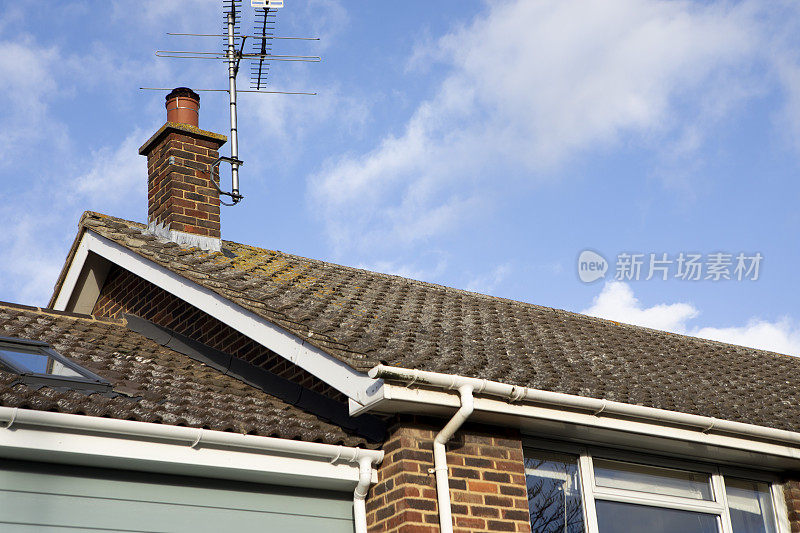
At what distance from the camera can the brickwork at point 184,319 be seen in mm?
8341

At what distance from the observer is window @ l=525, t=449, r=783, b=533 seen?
25.7 ft

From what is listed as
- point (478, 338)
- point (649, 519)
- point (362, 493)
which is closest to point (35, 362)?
point (362, 493)

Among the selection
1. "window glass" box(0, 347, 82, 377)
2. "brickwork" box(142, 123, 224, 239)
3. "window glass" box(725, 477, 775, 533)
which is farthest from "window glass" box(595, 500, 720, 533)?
"brickwork" box(142, 123, 224, 239)

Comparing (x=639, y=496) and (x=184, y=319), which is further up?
(x=184, y=319)

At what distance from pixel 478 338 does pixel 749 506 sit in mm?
2871

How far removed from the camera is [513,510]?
7.36 metres

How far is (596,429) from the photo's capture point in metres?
7.70

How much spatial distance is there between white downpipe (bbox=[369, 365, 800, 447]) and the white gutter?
2.60 feet

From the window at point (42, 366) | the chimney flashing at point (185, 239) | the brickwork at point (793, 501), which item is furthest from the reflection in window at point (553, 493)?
the chimney flashing at point (185, 239)

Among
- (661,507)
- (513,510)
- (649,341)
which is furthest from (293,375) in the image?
(649,341)

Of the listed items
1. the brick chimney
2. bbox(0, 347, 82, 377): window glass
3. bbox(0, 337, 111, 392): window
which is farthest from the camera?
the brick chimney

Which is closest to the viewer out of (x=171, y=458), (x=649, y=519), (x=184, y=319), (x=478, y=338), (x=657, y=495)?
(x=171, y=458)

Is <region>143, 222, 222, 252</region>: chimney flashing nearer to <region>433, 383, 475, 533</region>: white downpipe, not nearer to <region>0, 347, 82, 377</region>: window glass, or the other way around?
<region>0, 347, 82, 377</region>: window glass

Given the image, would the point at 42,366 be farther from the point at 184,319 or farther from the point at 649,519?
the point at 649,519
